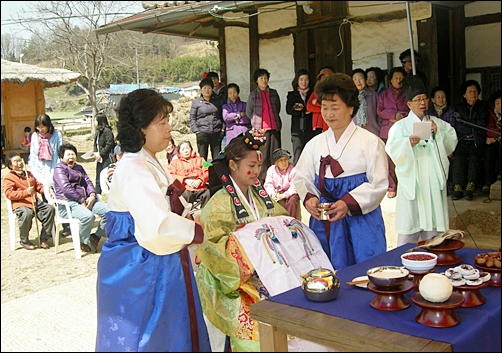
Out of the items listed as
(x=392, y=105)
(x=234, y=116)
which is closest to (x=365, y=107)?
(x=392, y=105)

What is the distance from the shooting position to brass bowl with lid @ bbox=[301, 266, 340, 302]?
192 cm

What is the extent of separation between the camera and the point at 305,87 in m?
5.95

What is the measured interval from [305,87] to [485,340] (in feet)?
14.9

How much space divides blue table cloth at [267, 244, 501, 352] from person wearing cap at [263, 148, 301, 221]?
336 centimetres

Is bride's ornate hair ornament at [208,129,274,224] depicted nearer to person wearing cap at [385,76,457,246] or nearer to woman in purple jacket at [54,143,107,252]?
person wearing cap at [385,76,457,246]

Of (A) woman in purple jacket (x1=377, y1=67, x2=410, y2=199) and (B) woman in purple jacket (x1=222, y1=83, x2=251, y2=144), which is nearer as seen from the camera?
(A) woman in purple jacket (x1=377, y1=67, x2=410, y2=199)

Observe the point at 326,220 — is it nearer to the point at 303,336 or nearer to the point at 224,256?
the point at 224,256

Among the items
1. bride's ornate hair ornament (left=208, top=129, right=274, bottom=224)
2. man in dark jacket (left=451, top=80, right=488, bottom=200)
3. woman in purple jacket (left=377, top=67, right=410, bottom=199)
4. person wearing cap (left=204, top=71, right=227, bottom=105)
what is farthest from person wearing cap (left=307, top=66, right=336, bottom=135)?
bride's ornate hair ornament (left=208, top=129, right=274, bottom=224)

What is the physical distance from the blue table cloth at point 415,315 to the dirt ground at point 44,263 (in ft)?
7.93

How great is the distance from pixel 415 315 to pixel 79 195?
15.0 feet

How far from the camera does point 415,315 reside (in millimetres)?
1736

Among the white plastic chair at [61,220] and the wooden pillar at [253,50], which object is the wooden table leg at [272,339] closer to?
the white plastic chair at [61,220]

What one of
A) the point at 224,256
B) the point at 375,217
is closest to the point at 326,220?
the point at 375,217

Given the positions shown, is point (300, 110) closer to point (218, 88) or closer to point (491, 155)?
point (218, 88)
